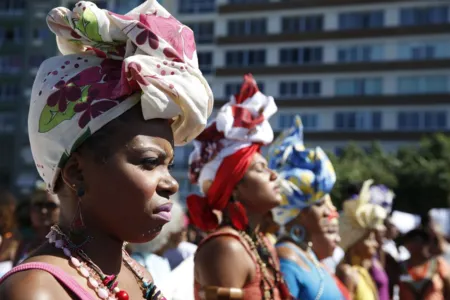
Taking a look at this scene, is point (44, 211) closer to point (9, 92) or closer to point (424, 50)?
point (424, 50)

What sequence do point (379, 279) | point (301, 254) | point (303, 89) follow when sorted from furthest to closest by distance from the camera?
point (303, 89) → point (379, 279) → point (301, 254)

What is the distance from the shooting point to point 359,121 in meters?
50.2

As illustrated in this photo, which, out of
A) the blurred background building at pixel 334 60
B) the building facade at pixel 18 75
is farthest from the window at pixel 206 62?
the building facade at pixel 18 75

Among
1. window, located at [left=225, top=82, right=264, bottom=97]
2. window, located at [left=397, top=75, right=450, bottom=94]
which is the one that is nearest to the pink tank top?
window, located at [left=397, top=75, right=450, bottom=94]

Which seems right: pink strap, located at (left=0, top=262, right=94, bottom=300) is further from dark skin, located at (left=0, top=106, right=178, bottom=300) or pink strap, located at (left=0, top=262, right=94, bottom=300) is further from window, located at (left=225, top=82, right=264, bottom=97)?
window, located at (left=225, top=82, right=264, bottom=97)

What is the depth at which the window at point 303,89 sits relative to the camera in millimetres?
51219

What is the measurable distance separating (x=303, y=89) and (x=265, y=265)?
4777cm

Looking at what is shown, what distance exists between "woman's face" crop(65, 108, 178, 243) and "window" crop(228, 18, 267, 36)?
168 feet

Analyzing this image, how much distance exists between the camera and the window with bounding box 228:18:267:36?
52.8m

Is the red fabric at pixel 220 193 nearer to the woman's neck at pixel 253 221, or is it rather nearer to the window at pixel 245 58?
the woman's neck at pixel 253 221

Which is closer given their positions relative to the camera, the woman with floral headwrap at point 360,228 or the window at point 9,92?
the woman with floral headwrap at point 360,228

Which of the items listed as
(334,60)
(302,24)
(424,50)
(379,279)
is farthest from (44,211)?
(302,24)

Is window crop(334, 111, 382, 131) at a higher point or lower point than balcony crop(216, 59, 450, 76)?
lower

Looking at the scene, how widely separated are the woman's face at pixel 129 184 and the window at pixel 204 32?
52.9 metres
